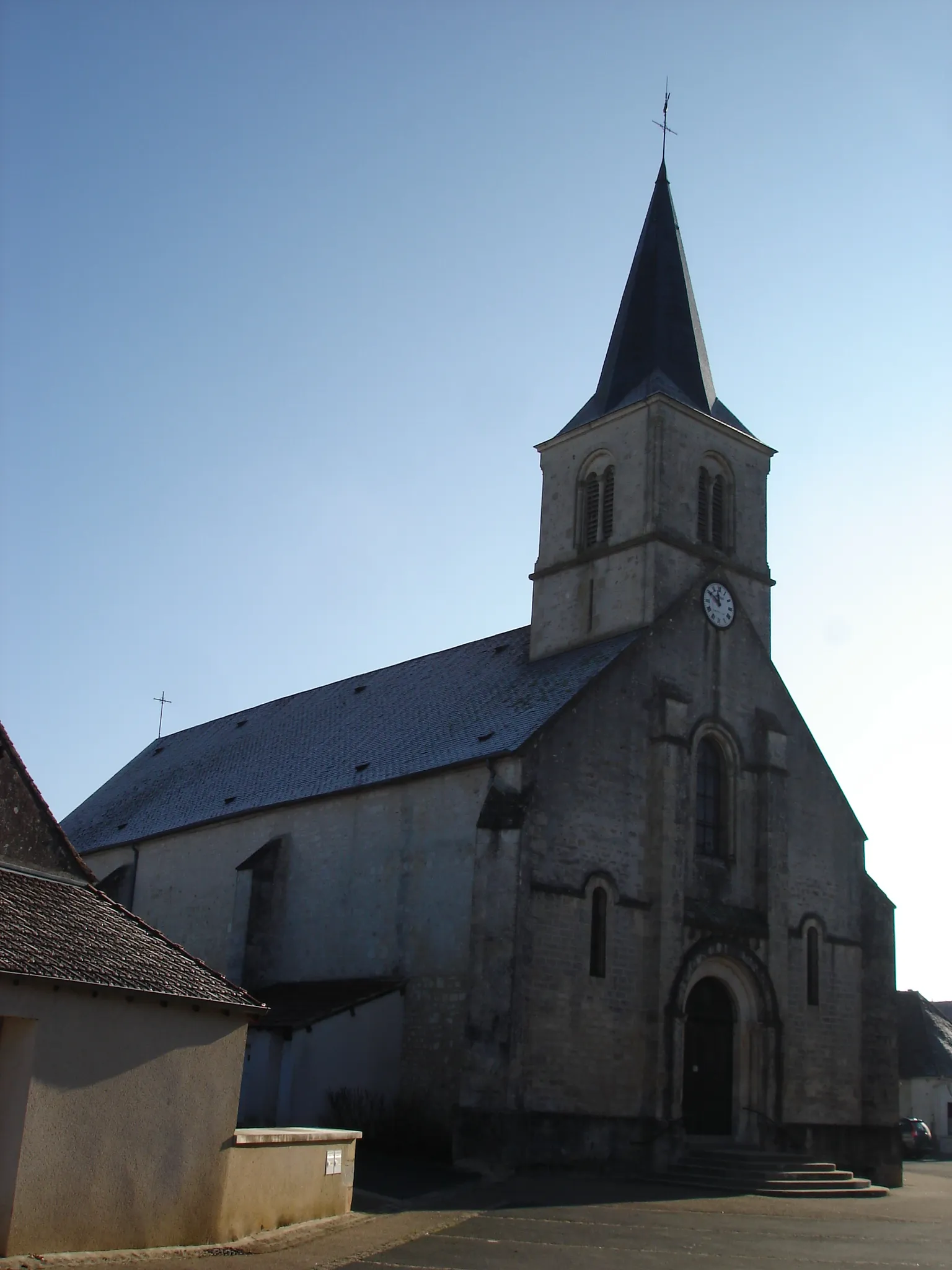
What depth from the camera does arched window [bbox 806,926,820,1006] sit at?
29312 millimetres

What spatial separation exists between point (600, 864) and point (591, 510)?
971cm

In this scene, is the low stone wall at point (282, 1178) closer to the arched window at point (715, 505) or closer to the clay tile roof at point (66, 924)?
the clay tile roof at point (66, 924)

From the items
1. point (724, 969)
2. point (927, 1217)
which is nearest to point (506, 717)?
point (724, 969)

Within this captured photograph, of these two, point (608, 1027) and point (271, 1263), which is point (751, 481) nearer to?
point (608, 1027)

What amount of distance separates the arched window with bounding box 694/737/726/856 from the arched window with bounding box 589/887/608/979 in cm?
341

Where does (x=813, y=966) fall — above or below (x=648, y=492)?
below

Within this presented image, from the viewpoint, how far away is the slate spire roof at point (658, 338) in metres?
32.3

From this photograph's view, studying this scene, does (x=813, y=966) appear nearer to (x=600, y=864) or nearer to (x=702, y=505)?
(x=600, y=864)

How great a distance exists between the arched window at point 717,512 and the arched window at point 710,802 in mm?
5211

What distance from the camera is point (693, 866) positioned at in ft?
90.8

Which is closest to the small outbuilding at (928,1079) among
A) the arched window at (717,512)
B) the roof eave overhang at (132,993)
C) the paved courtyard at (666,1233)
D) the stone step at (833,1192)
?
the stone step at (833,1192)

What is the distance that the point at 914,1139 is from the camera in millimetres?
42250

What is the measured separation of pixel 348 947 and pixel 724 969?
320 inches

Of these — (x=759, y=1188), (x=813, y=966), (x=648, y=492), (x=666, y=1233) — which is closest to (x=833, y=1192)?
(x=759, y=1188)
